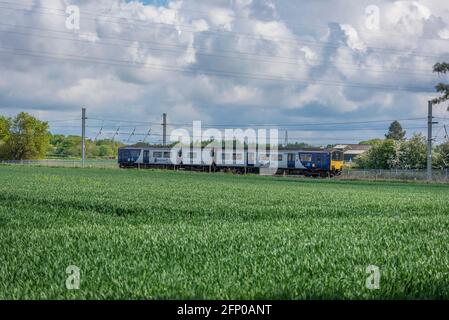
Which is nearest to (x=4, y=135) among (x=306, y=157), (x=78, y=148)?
(x=78, y=148)

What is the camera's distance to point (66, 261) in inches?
379

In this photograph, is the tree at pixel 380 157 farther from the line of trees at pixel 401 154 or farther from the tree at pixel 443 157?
the tree at pixel 443 157

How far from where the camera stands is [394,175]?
67688mm

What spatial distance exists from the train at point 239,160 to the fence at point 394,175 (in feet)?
Answer: 6.74

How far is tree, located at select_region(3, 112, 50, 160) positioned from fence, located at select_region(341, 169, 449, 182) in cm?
6211

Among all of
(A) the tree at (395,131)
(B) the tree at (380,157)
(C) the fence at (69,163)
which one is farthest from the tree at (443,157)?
(A) the tree at (395,131)

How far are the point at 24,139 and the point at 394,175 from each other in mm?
68459

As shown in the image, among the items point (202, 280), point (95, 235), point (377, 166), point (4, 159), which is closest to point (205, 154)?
point (377, 166)

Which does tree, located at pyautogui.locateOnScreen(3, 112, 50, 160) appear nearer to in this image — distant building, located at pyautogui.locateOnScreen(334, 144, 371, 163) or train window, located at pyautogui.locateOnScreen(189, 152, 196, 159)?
train window, located at pyautogui.locateOnScreen(189, 152, 196, 159)

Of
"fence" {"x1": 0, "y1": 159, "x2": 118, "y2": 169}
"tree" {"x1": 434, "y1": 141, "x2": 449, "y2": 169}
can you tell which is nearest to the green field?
"tree" {"x1": 434, "y1": 141, "x2": 449, "y2": 169}

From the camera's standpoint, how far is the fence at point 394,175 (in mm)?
64331

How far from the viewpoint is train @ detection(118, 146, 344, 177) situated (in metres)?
70.3

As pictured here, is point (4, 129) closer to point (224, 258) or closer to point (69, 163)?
point (69, 163)

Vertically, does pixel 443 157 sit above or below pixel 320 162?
above
